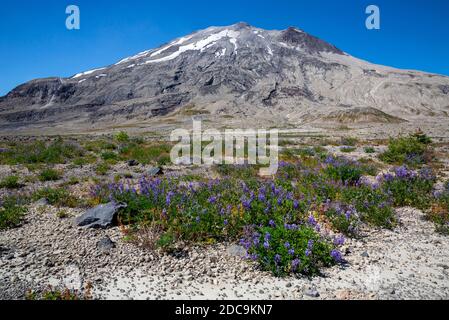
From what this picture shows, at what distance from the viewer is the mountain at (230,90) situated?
329ft

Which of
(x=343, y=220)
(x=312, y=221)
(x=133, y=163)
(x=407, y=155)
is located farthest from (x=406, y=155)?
(x=133, y=163)

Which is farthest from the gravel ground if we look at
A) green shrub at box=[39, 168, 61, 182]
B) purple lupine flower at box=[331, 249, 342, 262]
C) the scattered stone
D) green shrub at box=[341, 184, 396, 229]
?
green shrub at box=[39, 168, 61, 182]

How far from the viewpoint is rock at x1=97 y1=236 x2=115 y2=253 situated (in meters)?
5.77

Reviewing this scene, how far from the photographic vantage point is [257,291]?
188 inches

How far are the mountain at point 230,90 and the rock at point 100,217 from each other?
74528 mm

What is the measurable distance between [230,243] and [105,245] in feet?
7.08

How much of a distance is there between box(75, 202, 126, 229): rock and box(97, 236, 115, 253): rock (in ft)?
2.45

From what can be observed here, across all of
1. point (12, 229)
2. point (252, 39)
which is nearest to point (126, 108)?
point (252, 39)

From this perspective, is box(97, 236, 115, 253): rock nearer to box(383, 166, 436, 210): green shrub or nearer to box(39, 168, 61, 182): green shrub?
box(383, 166, 436, 210): green shrub

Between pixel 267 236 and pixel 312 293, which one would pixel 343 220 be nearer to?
pixel 267 236

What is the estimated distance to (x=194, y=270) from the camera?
209 inches

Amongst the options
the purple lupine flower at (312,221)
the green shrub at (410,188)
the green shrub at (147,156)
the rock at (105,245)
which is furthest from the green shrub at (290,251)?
the green shrub at (147,156)
